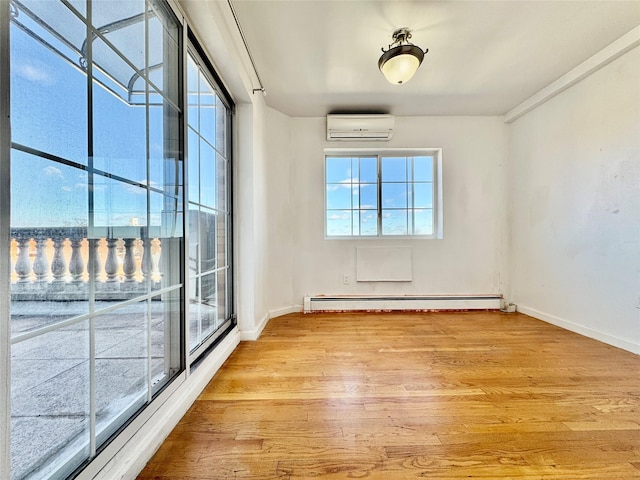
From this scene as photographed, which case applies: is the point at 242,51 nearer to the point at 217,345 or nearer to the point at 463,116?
the point at 217,345

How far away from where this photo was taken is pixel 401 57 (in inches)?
77.7

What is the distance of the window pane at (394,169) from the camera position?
358 centimetres

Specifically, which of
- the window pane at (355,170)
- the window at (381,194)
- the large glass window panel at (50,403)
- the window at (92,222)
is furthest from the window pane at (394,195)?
the large glass window panel at (50,403)

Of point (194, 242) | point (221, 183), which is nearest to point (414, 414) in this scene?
point (194, 242)

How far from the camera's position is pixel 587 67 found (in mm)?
2355

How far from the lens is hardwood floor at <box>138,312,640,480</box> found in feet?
3.46

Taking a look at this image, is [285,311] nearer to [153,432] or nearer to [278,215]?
[278,215]

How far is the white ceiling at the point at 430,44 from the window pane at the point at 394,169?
0.74 meters

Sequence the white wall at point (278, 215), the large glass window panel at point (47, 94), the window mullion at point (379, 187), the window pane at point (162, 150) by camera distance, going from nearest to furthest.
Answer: the large glass window panel at point (47, 94) → the window pane at point (162, 150) → the white wall at point (278, 215) → the window mullion at point (379, 187)

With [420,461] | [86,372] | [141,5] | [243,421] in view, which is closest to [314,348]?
[243,421]

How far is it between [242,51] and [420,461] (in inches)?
105

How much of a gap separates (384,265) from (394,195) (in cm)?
92

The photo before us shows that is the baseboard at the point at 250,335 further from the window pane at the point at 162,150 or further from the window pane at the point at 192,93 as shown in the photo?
the window pane at the point at 192,93

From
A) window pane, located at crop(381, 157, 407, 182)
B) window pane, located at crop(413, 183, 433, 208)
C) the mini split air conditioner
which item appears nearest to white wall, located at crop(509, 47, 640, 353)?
window pane, located at crop(413, 183, 433, 208)
